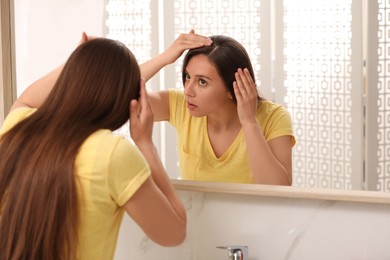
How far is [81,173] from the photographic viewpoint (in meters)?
1.13

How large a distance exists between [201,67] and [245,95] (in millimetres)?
99

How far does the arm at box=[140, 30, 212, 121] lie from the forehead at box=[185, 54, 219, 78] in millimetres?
35

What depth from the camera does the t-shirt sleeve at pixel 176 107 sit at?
154 centimetres

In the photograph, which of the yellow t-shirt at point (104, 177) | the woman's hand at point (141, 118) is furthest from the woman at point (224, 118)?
the yellow t-shirt at point (104, 177)

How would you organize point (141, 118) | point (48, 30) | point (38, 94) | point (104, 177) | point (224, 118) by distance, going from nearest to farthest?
point (104, 177) → point (141, 118) → point (38, 94) → point (224, 118) → point (48, 30)

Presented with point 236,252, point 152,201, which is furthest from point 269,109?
point 152,201

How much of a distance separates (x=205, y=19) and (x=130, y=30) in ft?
0.56

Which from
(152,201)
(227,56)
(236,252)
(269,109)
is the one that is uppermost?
(227,56)

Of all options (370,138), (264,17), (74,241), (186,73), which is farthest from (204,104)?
(74,241)

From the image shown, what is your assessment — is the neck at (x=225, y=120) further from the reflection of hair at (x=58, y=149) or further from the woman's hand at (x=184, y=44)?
the reflection of hair at (x=58, y=149)

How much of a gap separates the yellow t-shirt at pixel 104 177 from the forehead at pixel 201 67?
1.22 ft

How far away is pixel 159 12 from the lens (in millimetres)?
1558

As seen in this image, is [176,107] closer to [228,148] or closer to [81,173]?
[228,148]

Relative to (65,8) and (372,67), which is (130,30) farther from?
(372,67)
